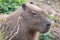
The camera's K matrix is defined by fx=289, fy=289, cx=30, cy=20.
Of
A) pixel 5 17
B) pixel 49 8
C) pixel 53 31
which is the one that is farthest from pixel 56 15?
pixel 5 17

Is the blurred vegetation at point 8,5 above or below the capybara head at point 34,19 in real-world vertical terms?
below

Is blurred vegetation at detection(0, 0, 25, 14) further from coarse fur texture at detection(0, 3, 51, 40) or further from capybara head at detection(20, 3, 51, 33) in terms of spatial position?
capybara head at detection(20, 3, 51, 33)

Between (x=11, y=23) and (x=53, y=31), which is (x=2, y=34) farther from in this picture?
(x=53, y=31)

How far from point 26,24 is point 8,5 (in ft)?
5.78

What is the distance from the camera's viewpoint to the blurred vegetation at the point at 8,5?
23.4 feet

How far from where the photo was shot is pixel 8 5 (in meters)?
7.36

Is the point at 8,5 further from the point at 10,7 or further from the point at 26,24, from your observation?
the point at 26,24

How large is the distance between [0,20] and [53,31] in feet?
6.70

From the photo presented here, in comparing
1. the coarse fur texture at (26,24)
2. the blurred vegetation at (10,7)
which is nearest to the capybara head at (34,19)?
the coarse fur texture at (26,24)

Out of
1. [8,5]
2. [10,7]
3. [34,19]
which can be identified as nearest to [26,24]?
[34,19]

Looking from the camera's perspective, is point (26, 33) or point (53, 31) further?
point (53, 31)

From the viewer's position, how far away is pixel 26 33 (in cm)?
584

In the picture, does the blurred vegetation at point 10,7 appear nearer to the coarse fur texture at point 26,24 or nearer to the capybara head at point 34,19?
the coarse fur texture at point 26,24

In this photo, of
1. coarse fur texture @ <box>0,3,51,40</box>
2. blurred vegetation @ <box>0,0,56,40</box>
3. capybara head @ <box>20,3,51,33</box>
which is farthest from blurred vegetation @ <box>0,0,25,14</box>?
capybara head @ <box>20,3,51,33</box>
